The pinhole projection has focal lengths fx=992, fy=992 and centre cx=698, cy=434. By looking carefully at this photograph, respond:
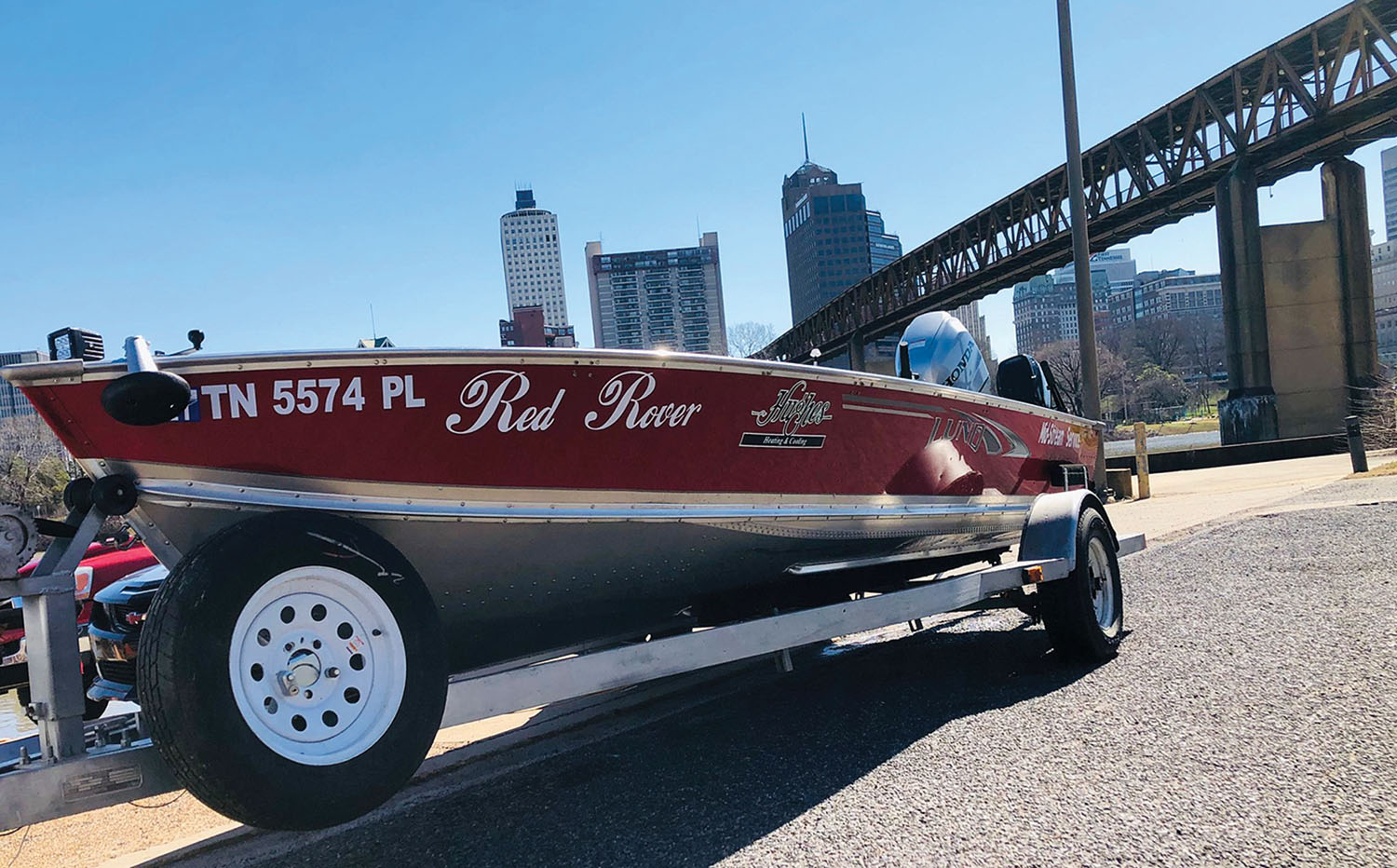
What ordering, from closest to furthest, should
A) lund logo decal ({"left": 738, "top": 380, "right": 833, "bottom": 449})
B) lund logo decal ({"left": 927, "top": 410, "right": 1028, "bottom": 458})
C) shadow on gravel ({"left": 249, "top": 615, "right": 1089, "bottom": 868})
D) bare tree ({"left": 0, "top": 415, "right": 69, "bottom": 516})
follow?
shadow on gravel ({"left": 249, "top": 615, "right": 1089, "bottom": 868}) → lund logo decal ({"left": 738, "top": 380, "right": 833, "bottom": 449}) → lund logo decal ({"left": 927, "top": 410, "right": 1028, "bottom": 458}) → bare tree ({"left": 0, "top": 415, "right": 69, "bottom": 516})

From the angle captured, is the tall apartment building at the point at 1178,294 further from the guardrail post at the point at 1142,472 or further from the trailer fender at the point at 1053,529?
the trailer fender at the point at 1053,529

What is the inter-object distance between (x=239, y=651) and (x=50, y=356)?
1047mm

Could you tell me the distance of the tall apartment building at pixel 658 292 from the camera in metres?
6.24

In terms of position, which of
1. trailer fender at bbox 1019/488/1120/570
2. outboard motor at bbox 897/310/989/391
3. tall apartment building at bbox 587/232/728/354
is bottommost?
trailer fender at bbox 1019/488/1120/570

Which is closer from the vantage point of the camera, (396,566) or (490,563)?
(396,566)

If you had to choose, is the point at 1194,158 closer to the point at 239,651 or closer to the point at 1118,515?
the point at 1118,515

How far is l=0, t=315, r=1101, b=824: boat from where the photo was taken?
9.19 feet

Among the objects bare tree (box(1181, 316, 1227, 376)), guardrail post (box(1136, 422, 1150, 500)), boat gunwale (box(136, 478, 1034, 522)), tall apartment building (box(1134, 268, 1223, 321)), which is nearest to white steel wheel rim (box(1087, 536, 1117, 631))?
boat gunwale (box(136, 478, 1034, 522))

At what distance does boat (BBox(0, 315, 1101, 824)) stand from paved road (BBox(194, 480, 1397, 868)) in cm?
62

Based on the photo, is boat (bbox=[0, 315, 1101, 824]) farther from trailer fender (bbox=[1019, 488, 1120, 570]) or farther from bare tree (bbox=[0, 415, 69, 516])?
bare tree (bbox=[0, 415, 69, 516])

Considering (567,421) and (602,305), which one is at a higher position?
(602,305)

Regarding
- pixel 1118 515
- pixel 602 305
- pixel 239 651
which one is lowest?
pixel 1118 515

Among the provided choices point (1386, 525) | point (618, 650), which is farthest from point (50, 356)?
point (1386, 525)

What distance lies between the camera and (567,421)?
3.62m
